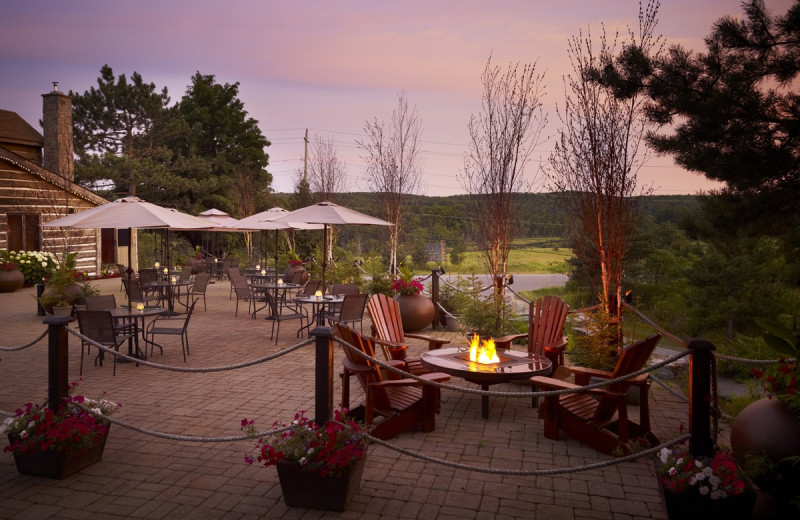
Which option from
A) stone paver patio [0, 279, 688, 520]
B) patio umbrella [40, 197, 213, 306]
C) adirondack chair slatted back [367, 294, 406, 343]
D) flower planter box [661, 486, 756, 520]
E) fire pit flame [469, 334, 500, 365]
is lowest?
stone paver patio [0, 279, 688, 520]

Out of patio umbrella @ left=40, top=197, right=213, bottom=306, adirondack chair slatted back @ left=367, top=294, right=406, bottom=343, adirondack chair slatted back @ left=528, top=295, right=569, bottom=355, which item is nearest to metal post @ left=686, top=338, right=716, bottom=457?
adirondack chair slatted back @ left=528, top=295, right=569, bottom=355

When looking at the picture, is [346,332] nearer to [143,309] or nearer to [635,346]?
[635,346]

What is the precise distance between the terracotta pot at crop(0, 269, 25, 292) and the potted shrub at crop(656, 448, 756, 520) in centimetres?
1696

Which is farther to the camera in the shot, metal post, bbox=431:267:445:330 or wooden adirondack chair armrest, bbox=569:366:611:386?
metal post, bbox=431:267:445:330

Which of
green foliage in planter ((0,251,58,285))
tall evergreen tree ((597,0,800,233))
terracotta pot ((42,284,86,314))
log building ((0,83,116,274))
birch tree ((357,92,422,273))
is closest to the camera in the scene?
tall evergreen tree ((597,0,800,233))

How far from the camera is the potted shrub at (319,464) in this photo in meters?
3.38

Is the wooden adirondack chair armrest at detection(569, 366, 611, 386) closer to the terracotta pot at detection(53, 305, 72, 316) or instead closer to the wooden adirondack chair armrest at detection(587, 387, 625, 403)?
the wooden adirondack chair armrest at detection(587, 387, 625, 403)

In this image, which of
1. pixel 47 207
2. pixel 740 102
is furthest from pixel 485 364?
pixel 47 207

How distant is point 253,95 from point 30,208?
18267 millimetres

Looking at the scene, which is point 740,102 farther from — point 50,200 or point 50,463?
point 50,200

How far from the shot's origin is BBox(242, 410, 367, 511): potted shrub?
3381 mm

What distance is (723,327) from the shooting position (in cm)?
1150

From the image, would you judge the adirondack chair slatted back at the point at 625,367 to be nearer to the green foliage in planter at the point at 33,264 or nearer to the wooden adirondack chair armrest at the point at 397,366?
the wooden adirondack chair armrest at the point at 397,366

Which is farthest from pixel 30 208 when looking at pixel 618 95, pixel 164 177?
pixel 618 95
